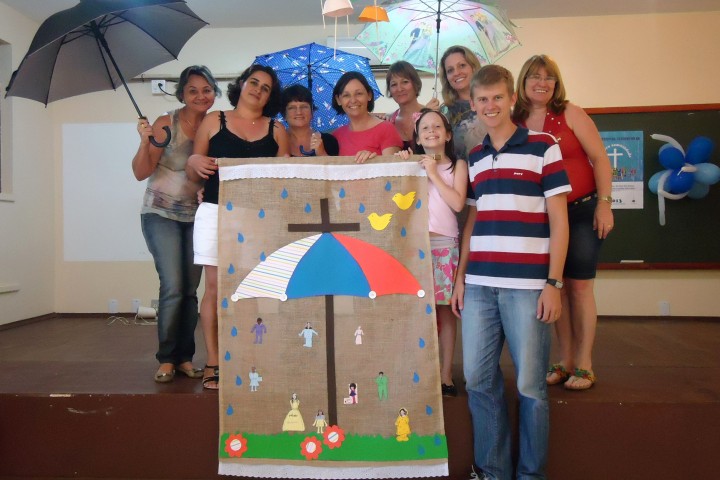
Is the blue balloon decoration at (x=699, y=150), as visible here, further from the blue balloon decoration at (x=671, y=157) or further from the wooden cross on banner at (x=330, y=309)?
the wooden cross on banner at (x=330, y=309)

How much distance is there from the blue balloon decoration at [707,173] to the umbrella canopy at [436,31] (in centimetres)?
270

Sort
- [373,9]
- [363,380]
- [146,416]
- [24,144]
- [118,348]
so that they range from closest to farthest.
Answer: [363,380] → [146,416] → [373,9] → [118,348] → [24,144]

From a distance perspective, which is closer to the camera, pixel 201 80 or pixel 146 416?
pixel 146 416

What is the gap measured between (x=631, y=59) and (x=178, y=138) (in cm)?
425

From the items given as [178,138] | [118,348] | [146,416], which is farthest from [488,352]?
[118,348]

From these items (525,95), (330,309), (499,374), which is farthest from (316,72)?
(499,374)

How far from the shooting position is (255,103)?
223cm

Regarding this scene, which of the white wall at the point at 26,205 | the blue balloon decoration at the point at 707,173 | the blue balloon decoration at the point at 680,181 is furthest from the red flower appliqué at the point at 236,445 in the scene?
the blue balloon decoration at the point at 707,173

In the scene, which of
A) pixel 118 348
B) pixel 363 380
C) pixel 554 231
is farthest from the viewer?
pixel 118 348

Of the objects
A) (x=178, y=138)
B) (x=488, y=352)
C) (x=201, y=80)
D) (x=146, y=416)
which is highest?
(x=201, y=80)

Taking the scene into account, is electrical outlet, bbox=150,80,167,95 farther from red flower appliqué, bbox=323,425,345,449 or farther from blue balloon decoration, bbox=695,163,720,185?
blue balloon decoration, bbox=695,163,720,185

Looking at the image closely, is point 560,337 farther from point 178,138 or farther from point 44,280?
point 44,280

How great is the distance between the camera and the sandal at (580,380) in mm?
2137

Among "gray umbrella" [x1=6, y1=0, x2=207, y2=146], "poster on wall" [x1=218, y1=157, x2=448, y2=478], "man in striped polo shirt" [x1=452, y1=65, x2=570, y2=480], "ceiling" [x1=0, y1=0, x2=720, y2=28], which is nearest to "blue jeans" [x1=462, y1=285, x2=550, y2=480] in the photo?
"man in striped polo shirt" [x1=452, y1=65, x2=570, y2=480]
